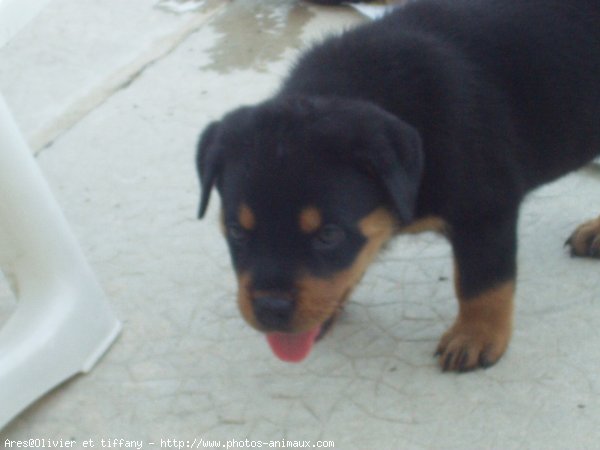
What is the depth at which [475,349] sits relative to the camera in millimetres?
2662

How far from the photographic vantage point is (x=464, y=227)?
8.34ft

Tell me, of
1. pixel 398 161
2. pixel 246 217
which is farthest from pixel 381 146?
pixel 246 217

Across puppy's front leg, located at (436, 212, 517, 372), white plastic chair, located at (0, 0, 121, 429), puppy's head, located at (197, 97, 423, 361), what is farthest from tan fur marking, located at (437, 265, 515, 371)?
white plastic chair, located at (0, 0, 121, 429)

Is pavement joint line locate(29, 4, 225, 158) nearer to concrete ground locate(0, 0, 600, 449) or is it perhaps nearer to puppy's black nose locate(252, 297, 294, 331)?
concrete ground locate(0, 0, 600, 449)

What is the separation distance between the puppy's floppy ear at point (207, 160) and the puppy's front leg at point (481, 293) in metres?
0.68

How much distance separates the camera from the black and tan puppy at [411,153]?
2201mm

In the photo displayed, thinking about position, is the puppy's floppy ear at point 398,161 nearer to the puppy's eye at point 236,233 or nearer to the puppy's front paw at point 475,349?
the puppy's eye at point 236,233

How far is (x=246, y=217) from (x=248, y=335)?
2.55 ft

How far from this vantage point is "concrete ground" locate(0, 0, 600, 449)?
253 cm

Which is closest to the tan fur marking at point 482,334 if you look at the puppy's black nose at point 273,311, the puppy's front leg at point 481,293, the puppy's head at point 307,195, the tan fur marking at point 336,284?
the puppy's front leg at point 481,293

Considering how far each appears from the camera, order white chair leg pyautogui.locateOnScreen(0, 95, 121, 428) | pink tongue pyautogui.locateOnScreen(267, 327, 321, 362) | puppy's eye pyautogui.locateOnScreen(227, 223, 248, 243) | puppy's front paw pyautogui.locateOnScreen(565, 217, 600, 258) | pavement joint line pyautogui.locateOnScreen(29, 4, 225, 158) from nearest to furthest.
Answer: puppy's eye pyautogui.locateOnScreen(227, 223, 248, 243)
pink tongue pyautogui.locateOnScreen(267, 327, 321, 362)
white chair leg pyautogui.locateOnScreen(0, 95, 121, 428)
puppy's front paw pyautogui.locateOnScreen(565, 217, 600, 258)
pavement joint line pyautogui.locateOnScreen(29, 4, 225, 158)

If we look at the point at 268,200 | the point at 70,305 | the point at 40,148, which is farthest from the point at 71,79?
the point at 268,200

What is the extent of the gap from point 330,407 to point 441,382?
12.8 inches

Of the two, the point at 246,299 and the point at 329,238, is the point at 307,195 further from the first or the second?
the point at 246,299
